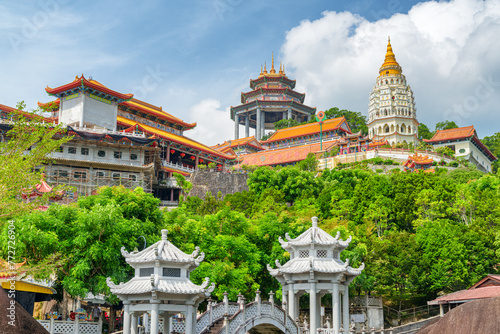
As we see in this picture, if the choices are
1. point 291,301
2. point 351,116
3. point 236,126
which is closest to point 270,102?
point 236,126

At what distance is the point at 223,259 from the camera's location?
29.0 metres

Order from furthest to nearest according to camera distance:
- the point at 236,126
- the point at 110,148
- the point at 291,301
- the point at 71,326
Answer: the point at 236,126 → the point at 110,148 → the point at 291,301 → the point at 71,326

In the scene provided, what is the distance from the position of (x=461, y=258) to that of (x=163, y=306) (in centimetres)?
2273

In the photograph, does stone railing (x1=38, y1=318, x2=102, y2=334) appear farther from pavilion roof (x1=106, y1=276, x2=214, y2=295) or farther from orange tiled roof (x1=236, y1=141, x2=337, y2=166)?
orange tiled roof (x1=236, y1=141, x2=337, y2=166)

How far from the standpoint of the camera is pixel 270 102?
315 ft

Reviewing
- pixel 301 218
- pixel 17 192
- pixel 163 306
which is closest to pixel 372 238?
pixel 301 218

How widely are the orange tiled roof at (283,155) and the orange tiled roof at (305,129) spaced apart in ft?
14.2

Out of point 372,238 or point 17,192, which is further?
point 372,238

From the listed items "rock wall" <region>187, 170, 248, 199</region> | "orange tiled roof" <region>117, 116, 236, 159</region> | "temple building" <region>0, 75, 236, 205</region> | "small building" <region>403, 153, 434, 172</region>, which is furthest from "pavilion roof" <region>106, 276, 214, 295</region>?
"small building" <region>403, 153, 434, 172</region>

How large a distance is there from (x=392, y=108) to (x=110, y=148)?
140 feet

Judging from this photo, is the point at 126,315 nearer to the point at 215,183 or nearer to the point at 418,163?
the point at 215,183

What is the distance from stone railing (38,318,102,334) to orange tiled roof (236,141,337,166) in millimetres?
50294

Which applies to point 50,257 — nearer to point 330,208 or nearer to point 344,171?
point 330,208

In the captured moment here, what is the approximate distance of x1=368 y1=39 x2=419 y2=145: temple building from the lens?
247 feet
